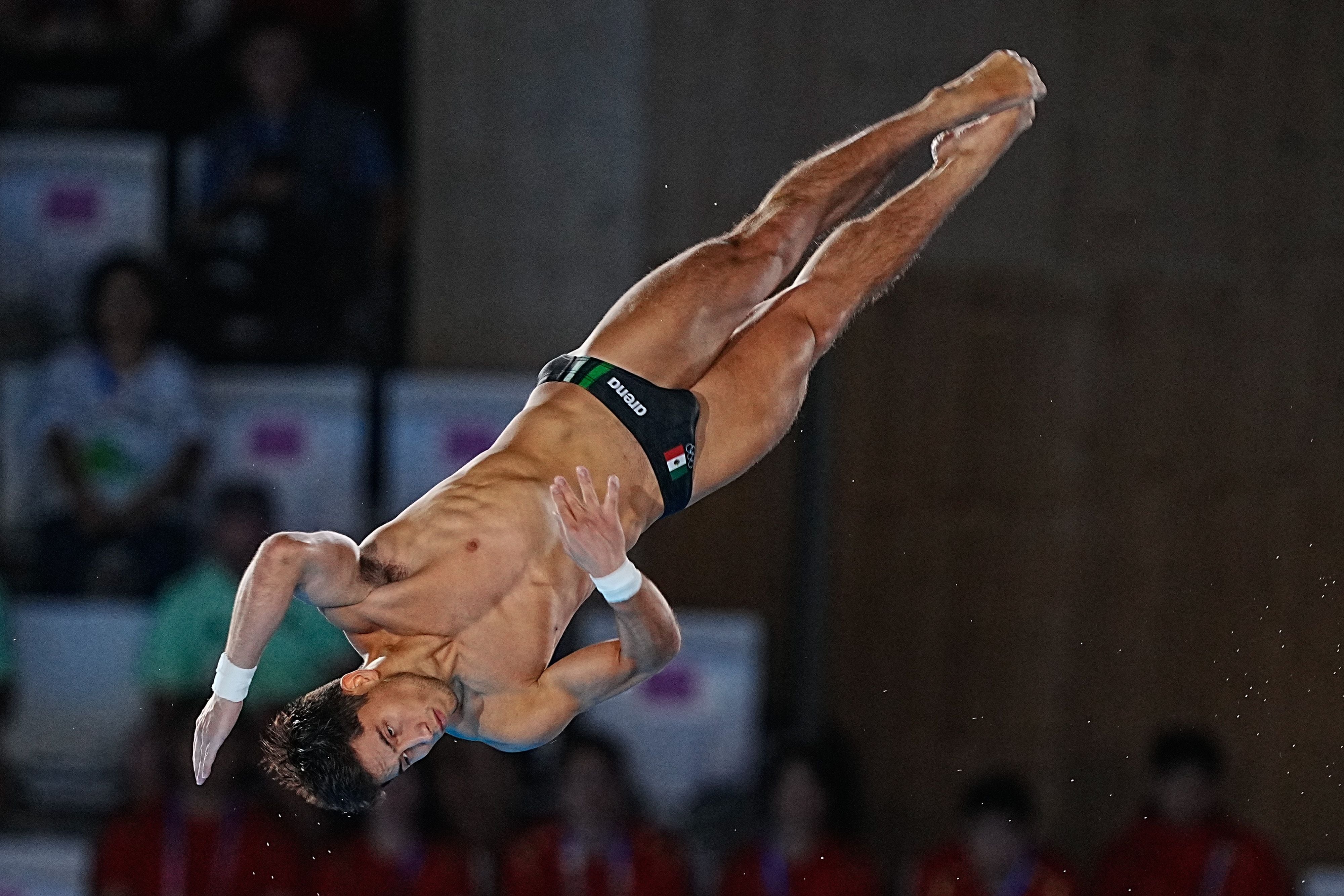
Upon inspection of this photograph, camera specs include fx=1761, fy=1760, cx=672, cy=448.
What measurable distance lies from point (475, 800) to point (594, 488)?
2.55m

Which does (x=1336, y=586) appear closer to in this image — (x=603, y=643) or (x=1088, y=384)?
(x=1088, y=384)

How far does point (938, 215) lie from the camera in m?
4.65

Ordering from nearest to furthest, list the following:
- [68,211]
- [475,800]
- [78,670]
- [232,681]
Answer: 1. [232,681]
2. [475,800]
3. [78,670]
4. [68,211]

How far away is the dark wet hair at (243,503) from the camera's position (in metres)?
6.35

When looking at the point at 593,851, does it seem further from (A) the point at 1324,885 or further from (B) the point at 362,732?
(A) the point at 1324,885

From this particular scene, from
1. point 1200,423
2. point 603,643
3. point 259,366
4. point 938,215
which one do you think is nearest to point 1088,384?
point 1200,423

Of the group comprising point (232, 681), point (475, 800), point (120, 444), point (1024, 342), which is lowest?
point (475, 800)

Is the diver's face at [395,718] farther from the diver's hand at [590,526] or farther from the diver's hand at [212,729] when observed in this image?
the diver's hand at [590,526]

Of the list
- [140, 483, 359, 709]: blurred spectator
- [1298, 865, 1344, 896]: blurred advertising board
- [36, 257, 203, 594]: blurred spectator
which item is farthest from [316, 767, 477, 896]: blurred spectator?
[1298, 865, 1344, 896]: blurred advertising board

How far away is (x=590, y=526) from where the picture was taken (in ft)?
11.8

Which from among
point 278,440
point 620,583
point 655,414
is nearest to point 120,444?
point 278,440

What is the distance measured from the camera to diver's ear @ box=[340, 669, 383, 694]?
12.5 ft

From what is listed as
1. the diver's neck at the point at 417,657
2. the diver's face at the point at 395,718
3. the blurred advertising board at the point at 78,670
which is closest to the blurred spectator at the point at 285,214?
the blurred advertising board at the point at 78,670

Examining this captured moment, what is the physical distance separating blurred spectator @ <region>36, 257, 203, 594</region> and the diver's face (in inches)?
120
